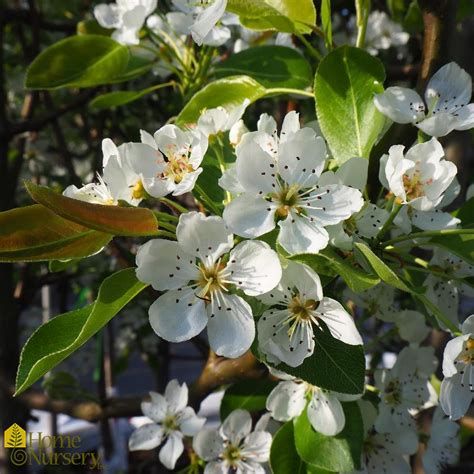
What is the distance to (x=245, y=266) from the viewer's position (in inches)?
28.6

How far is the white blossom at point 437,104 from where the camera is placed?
0.85 metres

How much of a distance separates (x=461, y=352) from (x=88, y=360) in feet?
9.43

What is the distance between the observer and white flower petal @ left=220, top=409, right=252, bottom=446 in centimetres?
116

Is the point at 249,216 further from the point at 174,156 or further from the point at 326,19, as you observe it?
the point at 326,19

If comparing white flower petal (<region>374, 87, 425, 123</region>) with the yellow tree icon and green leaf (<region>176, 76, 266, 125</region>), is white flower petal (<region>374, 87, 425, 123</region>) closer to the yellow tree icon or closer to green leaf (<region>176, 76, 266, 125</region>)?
green leaf (<region>176, 76, 266, 125</region>)

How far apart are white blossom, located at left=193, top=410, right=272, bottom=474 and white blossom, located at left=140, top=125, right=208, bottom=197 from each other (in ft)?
1.67

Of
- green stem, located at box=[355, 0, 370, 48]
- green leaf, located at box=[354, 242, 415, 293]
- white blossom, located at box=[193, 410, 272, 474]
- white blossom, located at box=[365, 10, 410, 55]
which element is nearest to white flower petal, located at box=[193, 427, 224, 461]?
white blossom, located at box=[193, 410, 272, 474]

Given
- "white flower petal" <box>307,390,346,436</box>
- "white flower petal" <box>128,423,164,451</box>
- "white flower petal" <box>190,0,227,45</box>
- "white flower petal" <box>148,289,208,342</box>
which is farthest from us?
"white flower petal" <box>128,423,164,451</box>

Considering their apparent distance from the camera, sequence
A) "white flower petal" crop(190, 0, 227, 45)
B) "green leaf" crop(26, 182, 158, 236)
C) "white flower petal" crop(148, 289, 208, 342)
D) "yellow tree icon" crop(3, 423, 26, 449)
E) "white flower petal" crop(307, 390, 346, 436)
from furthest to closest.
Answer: "yellow tree icon" crop(3, 423, 26, 449) < "white flower petal" crop(307, 390, 346, 436) < "white flower petal" crop(190, 0, 227, 45) < "white flower petal" crop(148, 289, 208, 342) < "green leaf" crop(26, 182, 158, 236)

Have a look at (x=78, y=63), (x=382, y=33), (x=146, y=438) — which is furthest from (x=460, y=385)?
(x=382, y=33)

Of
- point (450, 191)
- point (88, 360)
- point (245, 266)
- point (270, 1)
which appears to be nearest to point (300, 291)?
point (245, 266)

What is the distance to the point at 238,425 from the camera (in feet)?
3.81

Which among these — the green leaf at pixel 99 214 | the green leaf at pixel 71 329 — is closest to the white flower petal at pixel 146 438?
the green leaf at pixel 71 329

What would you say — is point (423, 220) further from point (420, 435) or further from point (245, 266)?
point (420, 435)
